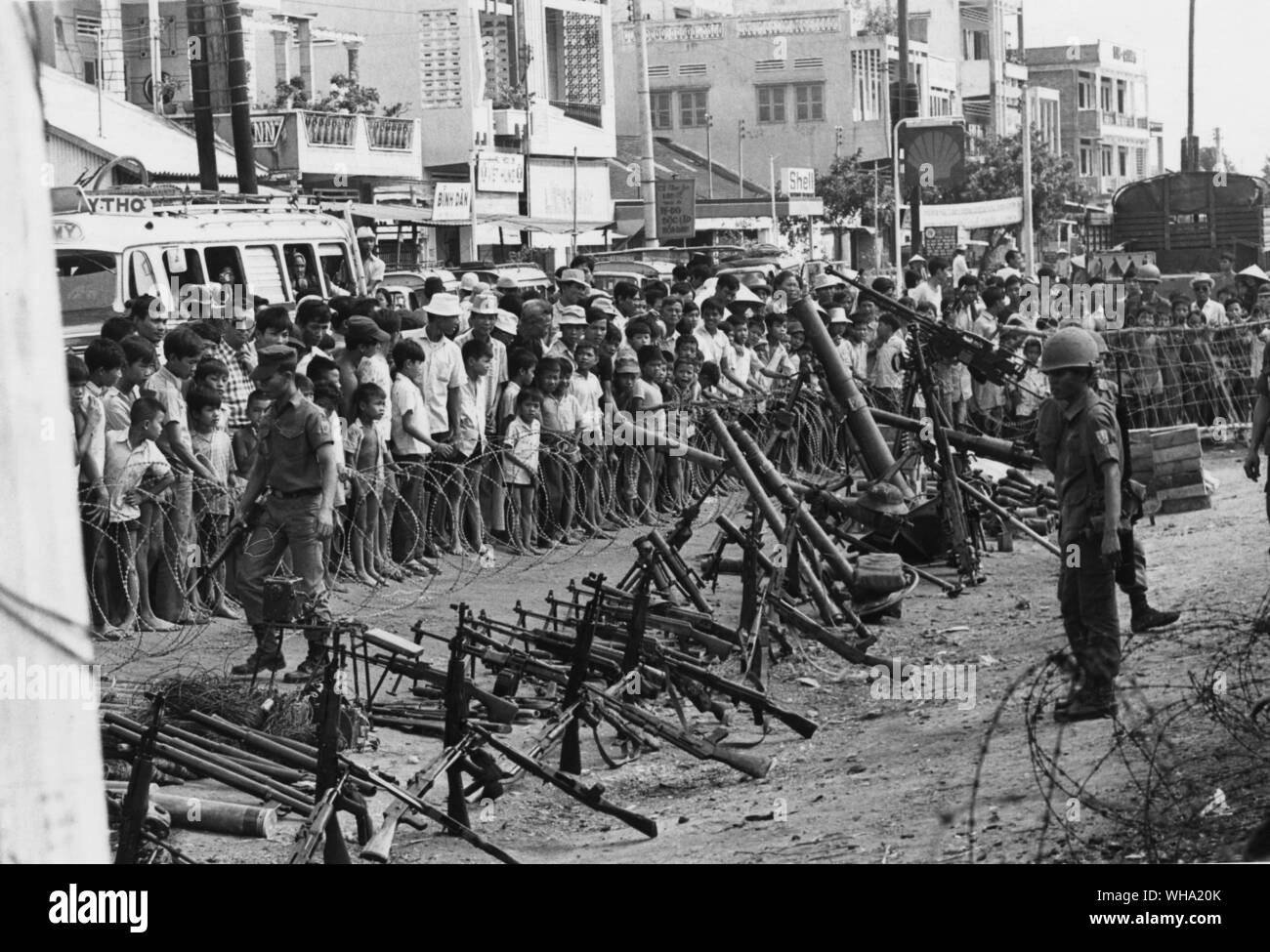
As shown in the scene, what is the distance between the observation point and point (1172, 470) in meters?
16.7

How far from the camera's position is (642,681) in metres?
9.57

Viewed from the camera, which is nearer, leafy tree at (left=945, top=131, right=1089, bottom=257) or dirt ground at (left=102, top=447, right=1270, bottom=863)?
dirt ground at (left=102, top=447, right=1270, bottom=863)

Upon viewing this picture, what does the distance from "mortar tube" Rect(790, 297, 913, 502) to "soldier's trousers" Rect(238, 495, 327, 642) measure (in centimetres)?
411

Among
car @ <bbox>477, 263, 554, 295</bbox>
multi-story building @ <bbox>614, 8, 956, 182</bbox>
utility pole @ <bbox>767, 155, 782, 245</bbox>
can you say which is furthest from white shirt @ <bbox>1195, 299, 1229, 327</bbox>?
utility pole @ <bbox>767, 155, 782, 245</bbox>

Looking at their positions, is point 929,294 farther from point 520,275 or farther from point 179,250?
point 179,250

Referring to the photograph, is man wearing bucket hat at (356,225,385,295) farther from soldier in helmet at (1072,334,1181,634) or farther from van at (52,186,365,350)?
soldier in helmet at (1072,334,1181,634)

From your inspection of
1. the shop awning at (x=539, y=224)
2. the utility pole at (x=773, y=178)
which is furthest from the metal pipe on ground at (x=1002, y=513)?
the utility pole at (x=773, y=178)

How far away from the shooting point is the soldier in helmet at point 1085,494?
9078 millimetres

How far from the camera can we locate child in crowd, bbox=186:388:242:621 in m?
11.0

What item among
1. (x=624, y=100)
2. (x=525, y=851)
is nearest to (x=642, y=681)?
(x=525, y=851)

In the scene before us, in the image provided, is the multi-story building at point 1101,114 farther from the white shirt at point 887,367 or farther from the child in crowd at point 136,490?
the child in crowd at point 136,490

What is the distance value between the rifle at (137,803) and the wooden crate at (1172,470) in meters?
11.9

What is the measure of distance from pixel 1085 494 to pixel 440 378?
582 cm
